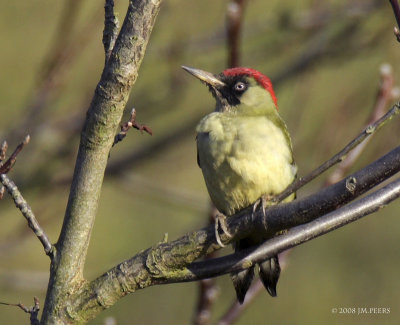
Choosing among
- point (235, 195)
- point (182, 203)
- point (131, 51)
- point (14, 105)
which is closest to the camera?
point (131, 51)

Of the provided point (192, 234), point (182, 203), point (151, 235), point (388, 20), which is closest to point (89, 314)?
point (192, 234)

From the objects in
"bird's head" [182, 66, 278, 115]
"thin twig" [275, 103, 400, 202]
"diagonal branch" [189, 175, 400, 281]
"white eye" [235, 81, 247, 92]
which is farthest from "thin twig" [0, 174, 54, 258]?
"white eye" [235, 81, 247, 92]

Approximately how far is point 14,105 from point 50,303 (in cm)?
595

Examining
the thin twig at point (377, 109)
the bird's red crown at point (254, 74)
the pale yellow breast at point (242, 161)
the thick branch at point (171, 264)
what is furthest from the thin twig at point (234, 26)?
the thick branch at point (171, 264)

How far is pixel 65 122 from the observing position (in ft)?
18.0

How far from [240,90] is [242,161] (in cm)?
83

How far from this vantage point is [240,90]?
4.54 meters

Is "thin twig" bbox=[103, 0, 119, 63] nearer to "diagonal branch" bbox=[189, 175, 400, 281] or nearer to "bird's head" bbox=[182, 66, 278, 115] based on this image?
"diagonal branch" bbox=[189, 175, 400, 281]

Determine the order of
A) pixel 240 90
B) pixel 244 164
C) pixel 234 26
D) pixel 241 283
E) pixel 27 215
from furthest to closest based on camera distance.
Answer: pixel 240 90
pixel 234 26
pixel 244 164
pixel 241 283
pixel 27 215

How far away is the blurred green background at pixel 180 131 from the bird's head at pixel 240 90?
0.52 meters

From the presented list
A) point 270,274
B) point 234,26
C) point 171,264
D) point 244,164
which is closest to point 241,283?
Result: point 270,274

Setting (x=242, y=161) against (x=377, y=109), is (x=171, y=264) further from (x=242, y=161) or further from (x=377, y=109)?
(x=377, y=109)

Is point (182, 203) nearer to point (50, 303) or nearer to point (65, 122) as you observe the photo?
point (65, 122)

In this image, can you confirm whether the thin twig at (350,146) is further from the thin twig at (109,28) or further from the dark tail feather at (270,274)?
the dark tail feather at (270,274)
